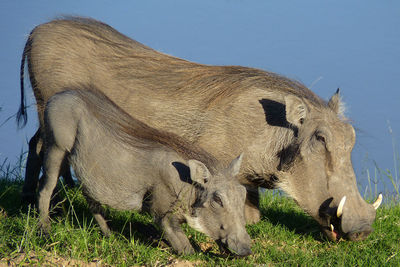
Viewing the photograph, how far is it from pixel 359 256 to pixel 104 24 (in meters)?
3.04

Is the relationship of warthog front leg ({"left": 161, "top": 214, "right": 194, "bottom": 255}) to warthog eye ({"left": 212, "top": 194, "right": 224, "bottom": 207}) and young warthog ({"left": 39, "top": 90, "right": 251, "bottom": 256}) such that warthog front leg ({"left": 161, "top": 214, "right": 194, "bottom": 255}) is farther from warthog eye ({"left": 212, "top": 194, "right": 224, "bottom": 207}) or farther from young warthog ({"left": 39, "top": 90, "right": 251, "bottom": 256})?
warthog eye ({"left": 212, "top": 194, "right": 224, "bottom": 207})

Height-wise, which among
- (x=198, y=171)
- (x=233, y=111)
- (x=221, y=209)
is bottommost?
(x=221, y=209)

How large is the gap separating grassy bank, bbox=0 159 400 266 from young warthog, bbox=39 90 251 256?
6.7 inches

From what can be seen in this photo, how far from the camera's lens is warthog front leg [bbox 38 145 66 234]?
4648 millimetres

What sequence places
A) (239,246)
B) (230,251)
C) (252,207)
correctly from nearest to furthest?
(239,246) < (230,251) < (252,207)

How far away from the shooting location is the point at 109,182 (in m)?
4.46

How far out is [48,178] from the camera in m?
4.70

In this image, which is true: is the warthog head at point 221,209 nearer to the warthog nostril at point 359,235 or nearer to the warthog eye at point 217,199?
the warthog eye at point 217,199

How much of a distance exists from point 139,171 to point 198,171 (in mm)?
435

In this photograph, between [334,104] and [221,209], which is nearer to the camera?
[221,209]

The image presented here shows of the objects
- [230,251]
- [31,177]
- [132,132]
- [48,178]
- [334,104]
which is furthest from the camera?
[31,177]

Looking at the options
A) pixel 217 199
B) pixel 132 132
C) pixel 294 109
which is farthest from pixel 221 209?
pixel 294 109

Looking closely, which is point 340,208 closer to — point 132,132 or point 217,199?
point 217,199

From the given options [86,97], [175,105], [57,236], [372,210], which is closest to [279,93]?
[175,105]
